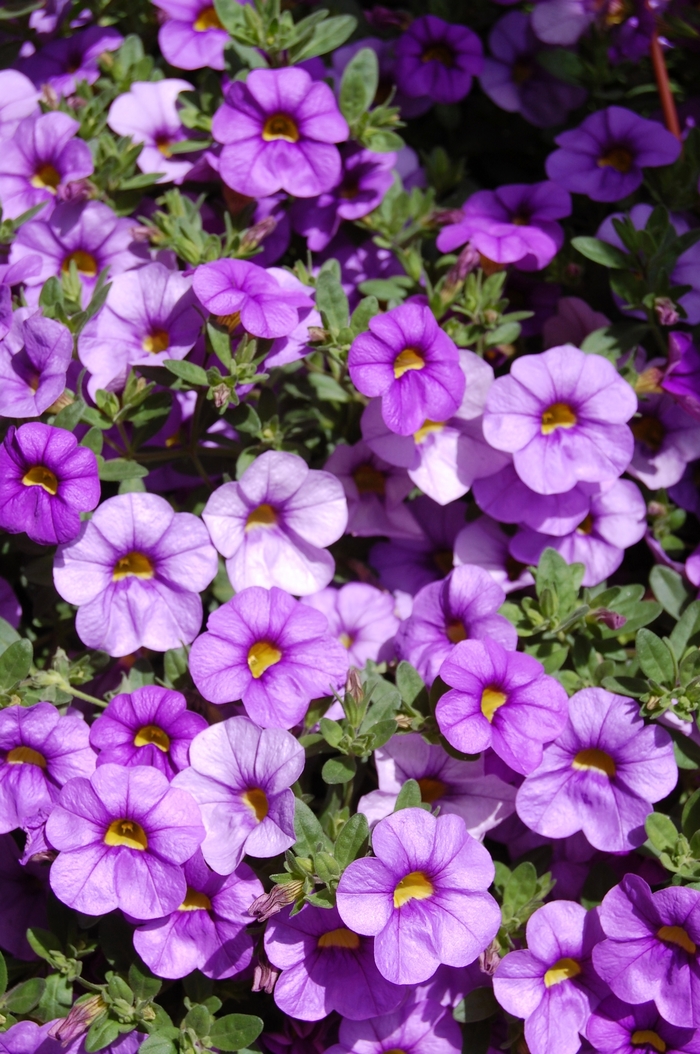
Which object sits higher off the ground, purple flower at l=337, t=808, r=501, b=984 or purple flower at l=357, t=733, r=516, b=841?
purple flower at l=337, t=808, r=501, b=984

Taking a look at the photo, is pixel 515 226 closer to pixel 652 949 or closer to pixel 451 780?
pixel 451 780

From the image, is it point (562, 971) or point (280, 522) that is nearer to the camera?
point (562, 971)

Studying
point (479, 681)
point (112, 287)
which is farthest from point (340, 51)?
point (479, 681)

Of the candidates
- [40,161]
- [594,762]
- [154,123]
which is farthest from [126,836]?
[154,123]

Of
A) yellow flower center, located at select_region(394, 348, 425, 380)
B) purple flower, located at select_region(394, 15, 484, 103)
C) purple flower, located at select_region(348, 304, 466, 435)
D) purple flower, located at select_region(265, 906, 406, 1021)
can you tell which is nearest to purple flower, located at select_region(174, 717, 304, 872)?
purple flower, located at select_region(265, 906, 406, 1021)

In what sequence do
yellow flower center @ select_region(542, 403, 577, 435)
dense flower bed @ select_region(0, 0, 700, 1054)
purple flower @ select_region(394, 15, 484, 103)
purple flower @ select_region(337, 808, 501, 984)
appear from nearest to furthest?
purple flower @ select_region(337, 808, 501, 984) < dense flower bed @ select_region(0, 0, 700, 1054) < yellow flower center @ select_region(542, 403, 577, 435) < purple flower @ select_region(394, 15, 484, 103)

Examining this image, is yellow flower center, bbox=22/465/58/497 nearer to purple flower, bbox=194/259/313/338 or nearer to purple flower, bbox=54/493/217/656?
purple flower, bbox=54/493/217/656

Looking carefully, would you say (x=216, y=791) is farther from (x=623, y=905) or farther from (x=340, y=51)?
(x=340, y=51)

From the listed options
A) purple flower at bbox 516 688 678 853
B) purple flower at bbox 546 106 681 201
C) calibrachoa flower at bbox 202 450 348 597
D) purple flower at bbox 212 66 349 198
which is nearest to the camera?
purple flower at bbox 516 688 678 853
